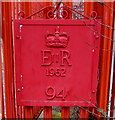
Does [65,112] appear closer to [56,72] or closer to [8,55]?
[56,72]

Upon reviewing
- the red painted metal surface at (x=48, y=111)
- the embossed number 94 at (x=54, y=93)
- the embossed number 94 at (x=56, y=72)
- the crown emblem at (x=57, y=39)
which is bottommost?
the red painted metal surface at (x=48, y=111)

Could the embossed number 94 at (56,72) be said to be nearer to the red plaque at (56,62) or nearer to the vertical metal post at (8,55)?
the red plaque at (56,62)

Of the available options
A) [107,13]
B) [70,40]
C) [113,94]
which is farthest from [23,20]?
[113,94]

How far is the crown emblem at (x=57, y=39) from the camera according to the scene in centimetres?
119

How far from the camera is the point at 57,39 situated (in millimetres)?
1187

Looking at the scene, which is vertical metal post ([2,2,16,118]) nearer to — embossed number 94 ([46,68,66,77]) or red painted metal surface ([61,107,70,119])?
embossed number 94 ([46,68,66,77])

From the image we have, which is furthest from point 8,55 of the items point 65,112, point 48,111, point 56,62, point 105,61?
point 105,61

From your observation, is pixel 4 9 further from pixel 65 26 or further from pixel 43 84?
pixel 43 84

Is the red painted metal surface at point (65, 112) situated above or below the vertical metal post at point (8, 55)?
below

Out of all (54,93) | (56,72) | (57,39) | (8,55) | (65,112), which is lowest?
(65,112)

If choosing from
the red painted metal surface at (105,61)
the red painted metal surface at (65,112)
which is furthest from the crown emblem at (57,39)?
the red painted metal surface at (65,112)

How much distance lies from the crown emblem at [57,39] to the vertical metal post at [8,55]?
38 cm

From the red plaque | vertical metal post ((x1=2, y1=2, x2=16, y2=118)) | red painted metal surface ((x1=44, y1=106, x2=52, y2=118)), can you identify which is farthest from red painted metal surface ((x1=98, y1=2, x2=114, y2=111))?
vertical metal post ((x1=2, y1=2, x2=16, y2=118))

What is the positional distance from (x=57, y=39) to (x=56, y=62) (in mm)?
201
